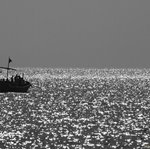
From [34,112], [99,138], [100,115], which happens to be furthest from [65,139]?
[34,112]

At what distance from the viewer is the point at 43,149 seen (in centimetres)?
5716

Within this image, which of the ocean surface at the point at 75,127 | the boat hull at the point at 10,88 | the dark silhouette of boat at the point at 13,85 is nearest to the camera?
the ocean surface at the point at 75,127

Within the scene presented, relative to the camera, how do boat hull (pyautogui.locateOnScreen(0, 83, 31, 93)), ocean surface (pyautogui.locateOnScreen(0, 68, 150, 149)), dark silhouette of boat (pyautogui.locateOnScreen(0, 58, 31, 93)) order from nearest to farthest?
1. ocean surface (pyautogui.locateOnScreen(0, 68, 150, 149))
2. dark silhouette of boat (pyautogui.locateOnScreen(0, 58, 31, 93))
3. boat hull (pyautogui.locateOnScreen(0, 83, 31, 93))

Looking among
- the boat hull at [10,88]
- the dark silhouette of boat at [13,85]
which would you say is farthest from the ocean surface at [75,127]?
the boat hull at [10,88]

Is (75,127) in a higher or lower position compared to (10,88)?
lower

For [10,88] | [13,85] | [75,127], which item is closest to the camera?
[75,127]

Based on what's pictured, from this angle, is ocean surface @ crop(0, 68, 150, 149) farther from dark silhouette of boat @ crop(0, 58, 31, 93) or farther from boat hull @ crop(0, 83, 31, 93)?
boat hull @ crop(0, 83, 31, 93)

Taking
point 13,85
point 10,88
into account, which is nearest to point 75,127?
point 13,85

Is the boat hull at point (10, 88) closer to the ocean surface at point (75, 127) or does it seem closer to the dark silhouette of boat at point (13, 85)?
the dark silhouette of boat at point (13, 85)

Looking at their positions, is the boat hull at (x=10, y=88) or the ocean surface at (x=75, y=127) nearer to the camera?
the ocean surface at (x=75, y=127)

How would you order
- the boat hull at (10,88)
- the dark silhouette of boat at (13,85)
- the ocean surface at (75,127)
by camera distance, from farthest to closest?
the boat hull at (10,88), the dark silhouette of boat at (13,85), the ocean surface at (75,127)

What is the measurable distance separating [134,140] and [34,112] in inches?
1588

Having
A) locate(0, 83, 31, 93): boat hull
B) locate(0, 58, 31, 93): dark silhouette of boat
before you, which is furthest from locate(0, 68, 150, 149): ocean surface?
locate(0, 83, 31, 93): boat hull

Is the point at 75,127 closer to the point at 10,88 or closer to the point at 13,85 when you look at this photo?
the point at 13,85
